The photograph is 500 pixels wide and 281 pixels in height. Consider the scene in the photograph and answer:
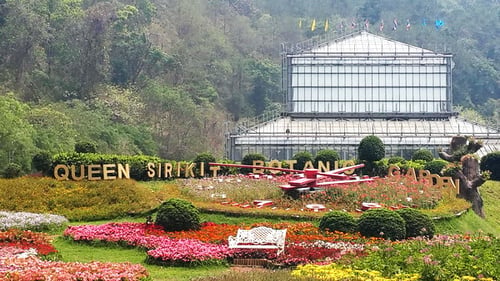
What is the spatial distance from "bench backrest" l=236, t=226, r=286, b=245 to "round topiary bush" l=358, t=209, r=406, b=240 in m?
2.84

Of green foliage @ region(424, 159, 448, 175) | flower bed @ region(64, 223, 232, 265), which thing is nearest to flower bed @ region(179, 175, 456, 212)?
green foliage @ region(424, 159, 448, 175)

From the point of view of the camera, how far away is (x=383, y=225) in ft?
62.3

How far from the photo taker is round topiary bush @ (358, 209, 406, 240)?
747 inches

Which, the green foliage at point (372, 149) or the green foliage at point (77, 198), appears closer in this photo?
→ the green foliage at point (77, 198)

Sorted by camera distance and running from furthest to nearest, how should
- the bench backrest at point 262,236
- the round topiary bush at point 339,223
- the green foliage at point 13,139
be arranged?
the green foliage at point 13,139
the round topiary bush at point 339,223
the bench backrest at point 262,236

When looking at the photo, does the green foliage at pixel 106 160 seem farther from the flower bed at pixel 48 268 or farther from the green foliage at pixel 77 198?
the flower bed at pixel 48 268

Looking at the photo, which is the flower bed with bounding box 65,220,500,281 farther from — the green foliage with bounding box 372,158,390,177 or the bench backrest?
the green foliage with bounding box 372,158,390,177

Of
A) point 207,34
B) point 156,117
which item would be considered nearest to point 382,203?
point 156,117

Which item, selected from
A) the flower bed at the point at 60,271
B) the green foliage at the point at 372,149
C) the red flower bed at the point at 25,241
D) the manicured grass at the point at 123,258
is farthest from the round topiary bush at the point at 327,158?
the flower bed at the point at 60,271

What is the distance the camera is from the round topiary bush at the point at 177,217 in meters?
20.8

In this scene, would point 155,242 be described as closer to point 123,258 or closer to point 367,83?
point 123,258

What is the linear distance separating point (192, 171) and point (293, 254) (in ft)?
56.3

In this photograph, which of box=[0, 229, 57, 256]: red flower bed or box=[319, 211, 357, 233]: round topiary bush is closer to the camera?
box=[0, 229, 57, 256]: red flower bed

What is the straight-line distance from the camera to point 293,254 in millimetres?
16984
